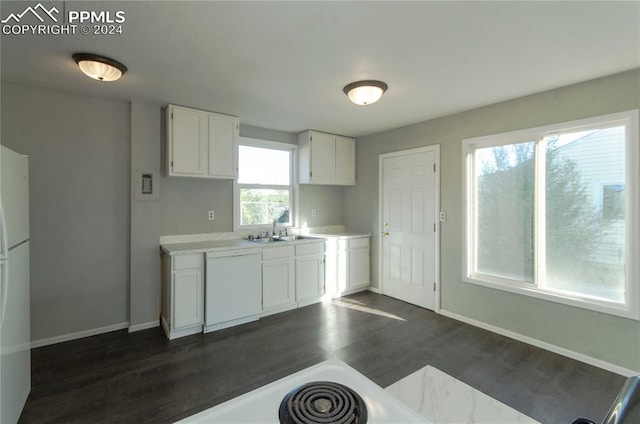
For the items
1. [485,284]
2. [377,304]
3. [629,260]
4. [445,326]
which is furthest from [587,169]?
[377,304]

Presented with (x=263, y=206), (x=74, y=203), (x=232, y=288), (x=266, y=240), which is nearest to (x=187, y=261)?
(x=232, y=288)

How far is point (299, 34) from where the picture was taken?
196 cm

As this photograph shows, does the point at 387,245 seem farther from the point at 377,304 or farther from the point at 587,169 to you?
the point at 587,169

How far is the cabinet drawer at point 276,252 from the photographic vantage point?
12.0 feet

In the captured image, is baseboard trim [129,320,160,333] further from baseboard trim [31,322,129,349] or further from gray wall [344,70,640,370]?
gray wall [344,70,640,370]

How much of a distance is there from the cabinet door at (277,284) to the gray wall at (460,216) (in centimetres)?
149

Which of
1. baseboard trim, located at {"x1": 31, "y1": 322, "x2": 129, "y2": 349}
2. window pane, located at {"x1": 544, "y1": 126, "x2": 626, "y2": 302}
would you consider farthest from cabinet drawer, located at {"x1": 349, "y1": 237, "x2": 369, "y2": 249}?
baseboard trim, located at {"x1": 31, "y1": 322, "x2": 129, "y2": 349}

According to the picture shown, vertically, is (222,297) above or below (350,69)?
below

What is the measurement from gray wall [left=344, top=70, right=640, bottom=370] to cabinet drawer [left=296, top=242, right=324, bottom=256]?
0.97 meters

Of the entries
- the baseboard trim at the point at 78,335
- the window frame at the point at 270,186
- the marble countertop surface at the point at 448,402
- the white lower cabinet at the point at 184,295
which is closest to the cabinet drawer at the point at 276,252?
the window frame at the point at 270,186

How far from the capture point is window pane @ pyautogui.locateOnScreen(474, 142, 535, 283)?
3113 millimetres

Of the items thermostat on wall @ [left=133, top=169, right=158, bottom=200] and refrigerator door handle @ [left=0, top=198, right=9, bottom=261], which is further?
thermostat on wall @ [left=133, top=169, right=158, bottom=200]

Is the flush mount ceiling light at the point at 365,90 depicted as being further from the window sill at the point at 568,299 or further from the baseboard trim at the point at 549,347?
the baseboard trim at the point at 549,347

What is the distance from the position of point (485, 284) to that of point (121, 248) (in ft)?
13.3
